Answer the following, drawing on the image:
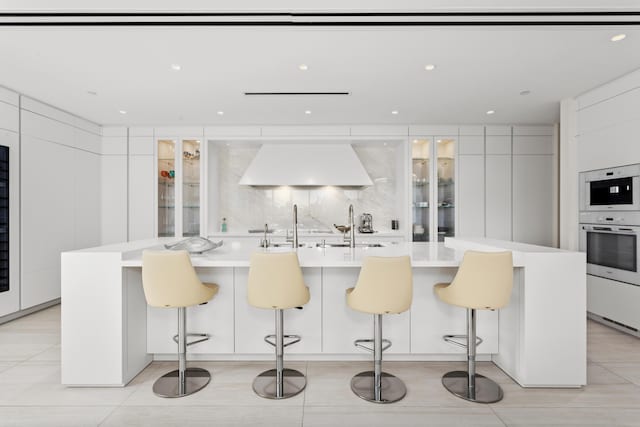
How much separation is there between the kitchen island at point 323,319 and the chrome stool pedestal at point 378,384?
0.27 m

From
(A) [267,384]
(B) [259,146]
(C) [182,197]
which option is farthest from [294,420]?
(B) [259,146]

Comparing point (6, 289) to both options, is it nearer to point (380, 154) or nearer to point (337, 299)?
point (337, 299)

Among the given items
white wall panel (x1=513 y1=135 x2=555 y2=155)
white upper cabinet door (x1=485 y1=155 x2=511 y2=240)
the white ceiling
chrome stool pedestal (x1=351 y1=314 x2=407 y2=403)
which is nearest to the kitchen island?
chrome stool pedestal (x1=351 y1=314 x2=407 y2=403)

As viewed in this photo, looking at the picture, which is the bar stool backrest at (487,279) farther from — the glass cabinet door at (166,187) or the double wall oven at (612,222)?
the glass cabinet door at (166,187)

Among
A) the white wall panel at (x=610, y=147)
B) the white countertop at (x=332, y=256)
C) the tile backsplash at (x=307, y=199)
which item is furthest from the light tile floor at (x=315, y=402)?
the tile backsplash at (x=307, y=199)

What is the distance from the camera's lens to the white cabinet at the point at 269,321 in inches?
99.7

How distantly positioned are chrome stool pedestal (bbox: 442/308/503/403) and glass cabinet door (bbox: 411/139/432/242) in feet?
9.28

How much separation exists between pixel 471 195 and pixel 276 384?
3910 millimetres

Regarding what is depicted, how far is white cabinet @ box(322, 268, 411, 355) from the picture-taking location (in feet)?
8.29

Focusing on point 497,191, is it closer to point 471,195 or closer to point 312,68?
point 471,195

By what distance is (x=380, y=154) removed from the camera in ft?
18.3

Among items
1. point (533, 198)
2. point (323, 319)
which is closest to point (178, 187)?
point (323, 319)

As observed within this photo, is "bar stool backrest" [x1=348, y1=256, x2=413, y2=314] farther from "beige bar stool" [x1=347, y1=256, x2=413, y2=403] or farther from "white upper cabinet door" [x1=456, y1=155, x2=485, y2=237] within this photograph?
"white upper cabinet door" [x1=456, y1=155, x2=485, y2=237]

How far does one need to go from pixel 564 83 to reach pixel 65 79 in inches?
193
